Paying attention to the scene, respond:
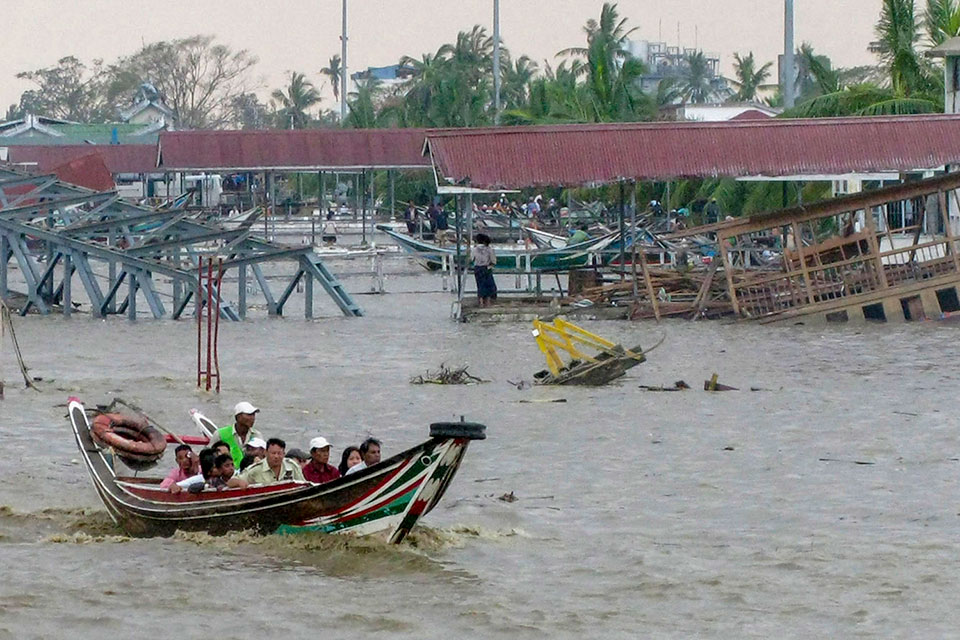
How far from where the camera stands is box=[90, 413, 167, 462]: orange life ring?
13.6 m

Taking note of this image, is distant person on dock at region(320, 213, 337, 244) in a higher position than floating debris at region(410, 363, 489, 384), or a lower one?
higher

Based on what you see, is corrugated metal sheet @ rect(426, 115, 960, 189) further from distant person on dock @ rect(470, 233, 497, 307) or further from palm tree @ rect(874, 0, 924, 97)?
palm tree @ rect(874, 0, 924, 97)

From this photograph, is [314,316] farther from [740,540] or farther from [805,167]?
[740,540]

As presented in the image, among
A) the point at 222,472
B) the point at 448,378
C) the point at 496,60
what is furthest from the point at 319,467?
the point at 496,60

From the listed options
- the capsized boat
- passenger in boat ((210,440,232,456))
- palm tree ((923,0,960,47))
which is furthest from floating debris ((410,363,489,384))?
palm tree ((923,0,960,47))

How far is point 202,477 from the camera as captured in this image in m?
12.2

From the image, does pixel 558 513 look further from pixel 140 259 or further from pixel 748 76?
pixel 748 76

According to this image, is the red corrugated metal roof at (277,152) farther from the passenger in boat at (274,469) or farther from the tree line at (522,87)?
the passenger in boat at (274,469)

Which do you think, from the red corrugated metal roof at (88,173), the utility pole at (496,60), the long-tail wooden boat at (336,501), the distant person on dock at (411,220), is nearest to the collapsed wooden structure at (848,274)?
the long-tail wooden boat at (336,501)

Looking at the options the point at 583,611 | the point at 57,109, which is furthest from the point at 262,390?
the point at 57,109

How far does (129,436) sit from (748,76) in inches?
2969

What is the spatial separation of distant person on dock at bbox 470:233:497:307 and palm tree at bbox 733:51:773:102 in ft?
187

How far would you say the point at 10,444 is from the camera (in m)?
16.7

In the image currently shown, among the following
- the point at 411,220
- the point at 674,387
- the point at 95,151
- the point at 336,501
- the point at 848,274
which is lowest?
the point at 674,387
